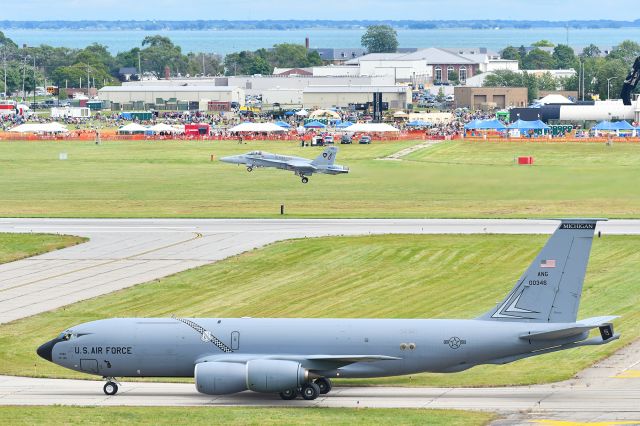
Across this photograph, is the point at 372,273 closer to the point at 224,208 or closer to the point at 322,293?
the point at 322,293

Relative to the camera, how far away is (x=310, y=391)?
168 ft

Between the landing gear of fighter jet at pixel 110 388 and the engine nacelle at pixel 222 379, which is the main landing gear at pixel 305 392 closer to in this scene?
the engine nacelle at pixel 222 379

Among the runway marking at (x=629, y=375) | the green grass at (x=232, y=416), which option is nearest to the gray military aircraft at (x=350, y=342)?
the green grass at (x=232, y=416)

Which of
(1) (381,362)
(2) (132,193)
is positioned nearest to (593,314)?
(1) (381,362)

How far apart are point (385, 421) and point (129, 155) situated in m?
147

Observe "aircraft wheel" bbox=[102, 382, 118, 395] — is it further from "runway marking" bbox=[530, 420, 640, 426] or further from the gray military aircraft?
"runway marking" bbox=[530, 420, 640, 426]

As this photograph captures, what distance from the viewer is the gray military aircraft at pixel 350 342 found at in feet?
167

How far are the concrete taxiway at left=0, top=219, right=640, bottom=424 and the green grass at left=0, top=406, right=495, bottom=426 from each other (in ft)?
5.23

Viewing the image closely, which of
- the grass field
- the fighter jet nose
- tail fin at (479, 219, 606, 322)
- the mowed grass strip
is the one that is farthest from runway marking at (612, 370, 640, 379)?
the grass field

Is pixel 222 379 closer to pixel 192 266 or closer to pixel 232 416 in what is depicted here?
pixel 232 416

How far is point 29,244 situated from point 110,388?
46.7m

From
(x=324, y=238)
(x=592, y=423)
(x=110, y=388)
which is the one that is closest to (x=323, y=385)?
(x=110, y=388)

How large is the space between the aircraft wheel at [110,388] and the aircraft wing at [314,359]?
3876 mm

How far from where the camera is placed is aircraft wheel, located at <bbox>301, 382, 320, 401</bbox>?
51.1 m
